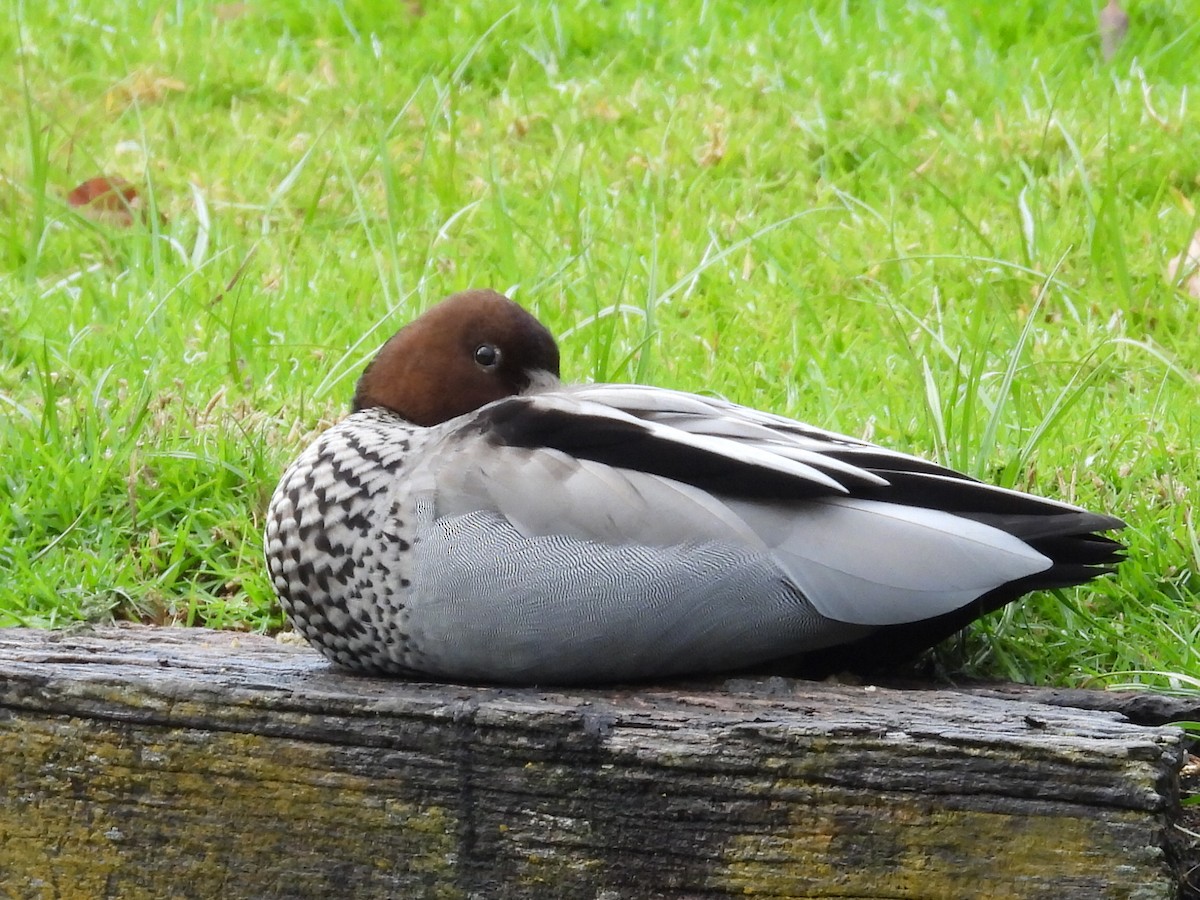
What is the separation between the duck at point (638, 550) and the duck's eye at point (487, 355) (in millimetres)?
309

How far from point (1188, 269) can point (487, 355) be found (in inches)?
104

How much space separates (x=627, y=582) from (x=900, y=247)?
9.77 ft

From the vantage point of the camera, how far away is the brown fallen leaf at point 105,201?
538cm

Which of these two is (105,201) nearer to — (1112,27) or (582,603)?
(582,603)

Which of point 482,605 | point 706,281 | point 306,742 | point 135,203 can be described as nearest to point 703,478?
point 482,605

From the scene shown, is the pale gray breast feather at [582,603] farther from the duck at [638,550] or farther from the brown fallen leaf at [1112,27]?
the brown fallen leaf at [1112,27]

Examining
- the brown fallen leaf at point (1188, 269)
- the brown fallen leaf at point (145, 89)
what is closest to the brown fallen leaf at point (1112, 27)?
the brown fallen leaf at point (1188, 269)

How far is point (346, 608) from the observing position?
244 centimetres

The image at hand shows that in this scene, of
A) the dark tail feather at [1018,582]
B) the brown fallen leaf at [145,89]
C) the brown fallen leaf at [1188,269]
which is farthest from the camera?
the brown fallen leaf at [145,89]

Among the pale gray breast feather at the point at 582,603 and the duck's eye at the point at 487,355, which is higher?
the duck's eye at the point at 487,355

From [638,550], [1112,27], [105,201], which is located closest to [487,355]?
[638,550]

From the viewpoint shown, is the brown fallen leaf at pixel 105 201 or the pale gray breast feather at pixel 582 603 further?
the brown fallen leaf at pixel 105 201

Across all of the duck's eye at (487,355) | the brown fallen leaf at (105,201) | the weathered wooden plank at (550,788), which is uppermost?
the duck's eye at (487,355)

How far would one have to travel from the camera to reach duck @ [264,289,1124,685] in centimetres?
234
